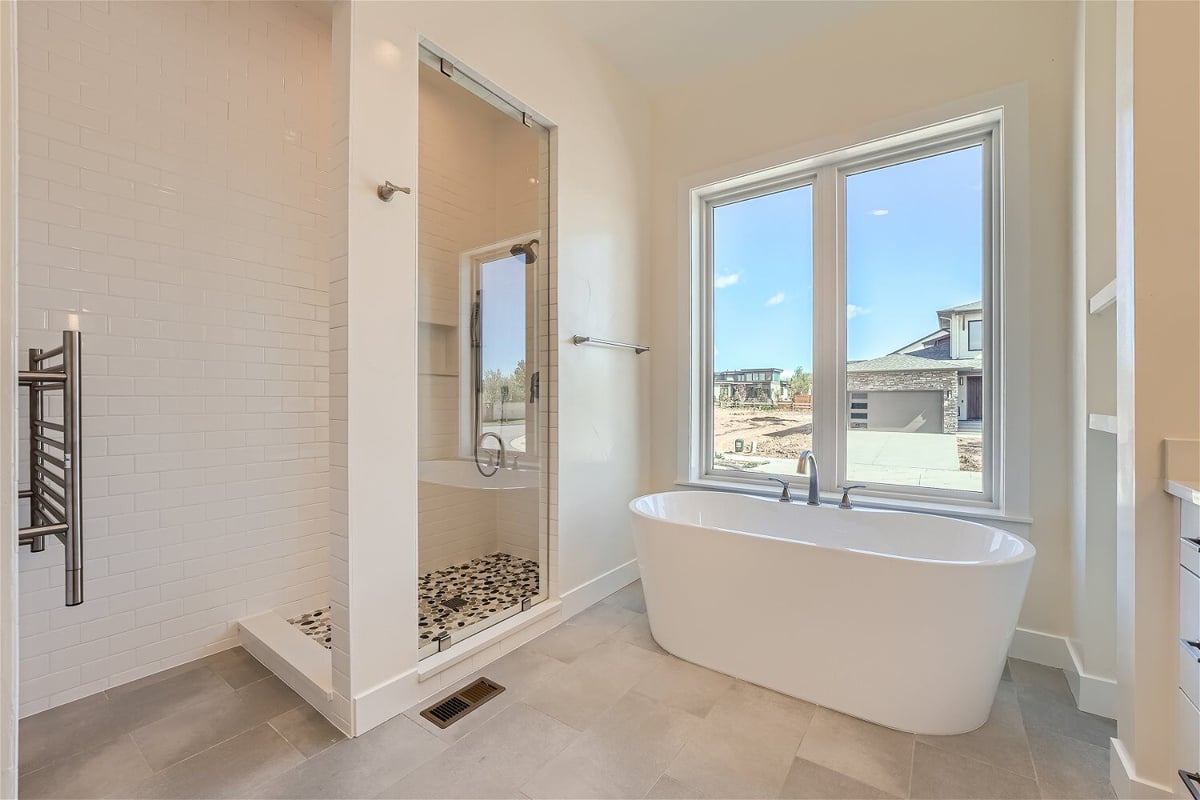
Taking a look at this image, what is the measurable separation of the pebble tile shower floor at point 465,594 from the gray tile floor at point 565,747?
332 mm

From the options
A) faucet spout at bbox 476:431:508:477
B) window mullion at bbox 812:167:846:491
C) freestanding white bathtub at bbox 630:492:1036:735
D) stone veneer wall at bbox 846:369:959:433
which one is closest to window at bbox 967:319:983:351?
stone veneer wall at bbox 846:369:959:433

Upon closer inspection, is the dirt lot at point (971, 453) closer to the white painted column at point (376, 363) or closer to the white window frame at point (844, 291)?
the white window frame at point (844, 291)

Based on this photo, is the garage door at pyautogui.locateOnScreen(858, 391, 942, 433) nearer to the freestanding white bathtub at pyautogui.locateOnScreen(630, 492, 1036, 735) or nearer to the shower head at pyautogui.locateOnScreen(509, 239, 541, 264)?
the freestanding white bathtub at pyautogui.locateOnScreen(630, 492, 1036, 735)

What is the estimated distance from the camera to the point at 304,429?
2.46 metres

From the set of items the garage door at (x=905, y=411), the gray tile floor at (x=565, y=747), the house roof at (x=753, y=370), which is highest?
the house roof at (x=753, y=370)

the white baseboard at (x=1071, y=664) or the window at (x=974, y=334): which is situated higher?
the window at (x=974, y=334)

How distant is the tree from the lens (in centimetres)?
277

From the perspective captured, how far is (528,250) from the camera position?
2.47 metres

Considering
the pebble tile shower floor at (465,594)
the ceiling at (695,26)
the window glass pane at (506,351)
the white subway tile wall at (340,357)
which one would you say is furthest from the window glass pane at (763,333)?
the white subway tile wall at (340,357)

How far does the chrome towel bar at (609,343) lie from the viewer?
252cm

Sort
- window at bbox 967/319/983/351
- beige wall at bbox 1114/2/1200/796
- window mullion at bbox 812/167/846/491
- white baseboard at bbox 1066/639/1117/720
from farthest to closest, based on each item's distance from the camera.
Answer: window mullion at bbox 812/167/846/491
window at bbox 967/319/983/351
white baseboard at bbox 1066/639/1117/720
beige wall at bbox 1114/2/1200/796

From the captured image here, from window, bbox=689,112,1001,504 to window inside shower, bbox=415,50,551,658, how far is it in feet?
3.61

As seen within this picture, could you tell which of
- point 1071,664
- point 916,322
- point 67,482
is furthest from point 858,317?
point 67,482

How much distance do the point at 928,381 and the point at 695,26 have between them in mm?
2121
